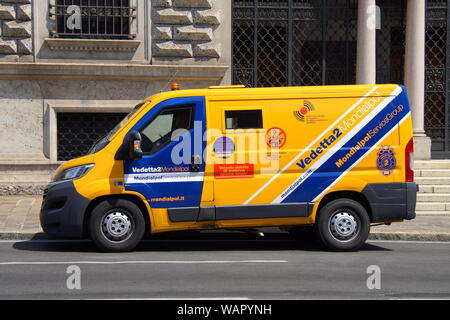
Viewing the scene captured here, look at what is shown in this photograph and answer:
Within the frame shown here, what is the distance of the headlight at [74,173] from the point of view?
10359mm

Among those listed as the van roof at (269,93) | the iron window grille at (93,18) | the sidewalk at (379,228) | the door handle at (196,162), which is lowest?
the sidewalk at (379,228)

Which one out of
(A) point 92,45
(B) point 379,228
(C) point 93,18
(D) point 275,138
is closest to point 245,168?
(D) point 275,138

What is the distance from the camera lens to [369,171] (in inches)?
421

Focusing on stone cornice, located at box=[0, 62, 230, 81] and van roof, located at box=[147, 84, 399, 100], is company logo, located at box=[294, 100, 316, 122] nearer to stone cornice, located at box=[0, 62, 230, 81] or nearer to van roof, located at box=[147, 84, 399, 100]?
van roof, located at box=[147, 84, 399, 100]

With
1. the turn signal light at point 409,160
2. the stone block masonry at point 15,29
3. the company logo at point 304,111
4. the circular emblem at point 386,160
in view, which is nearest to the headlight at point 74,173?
the company logo at point 304,111

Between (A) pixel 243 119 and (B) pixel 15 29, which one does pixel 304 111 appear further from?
(B) pixel 15 29

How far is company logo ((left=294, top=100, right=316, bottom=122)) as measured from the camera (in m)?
10.6

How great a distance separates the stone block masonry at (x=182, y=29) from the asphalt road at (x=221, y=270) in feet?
21.2

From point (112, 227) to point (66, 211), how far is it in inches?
26.3

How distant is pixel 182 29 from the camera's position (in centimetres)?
1716

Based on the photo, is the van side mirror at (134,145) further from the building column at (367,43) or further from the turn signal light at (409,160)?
the building column at (367,43)

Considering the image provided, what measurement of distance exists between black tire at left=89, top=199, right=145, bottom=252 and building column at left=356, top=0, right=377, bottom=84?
8729mm

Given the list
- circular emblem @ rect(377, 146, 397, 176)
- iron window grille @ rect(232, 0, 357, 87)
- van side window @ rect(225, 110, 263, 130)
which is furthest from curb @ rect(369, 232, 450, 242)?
iron window grille @ rect(232, 0, 357, 87)
